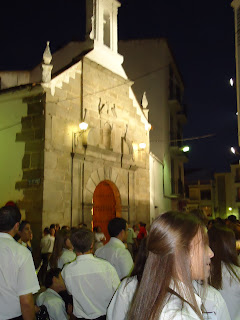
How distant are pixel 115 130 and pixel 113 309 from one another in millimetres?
13340

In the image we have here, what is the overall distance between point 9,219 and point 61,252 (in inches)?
88.7

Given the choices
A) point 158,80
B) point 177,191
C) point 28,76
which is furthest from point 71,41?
point 177,191

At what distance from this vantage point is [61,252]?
5633 millimetres

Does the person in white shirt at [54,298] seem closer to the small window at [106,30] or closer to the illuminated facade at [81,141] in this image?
the illuminated facade at [81,141]

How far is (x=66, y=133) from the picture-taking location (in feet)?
42.8

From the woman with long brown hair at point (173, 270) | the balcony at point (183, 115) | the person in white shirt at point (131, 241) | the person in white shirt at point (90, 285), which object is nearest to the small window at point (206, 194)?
the balcony at point (183, 115)

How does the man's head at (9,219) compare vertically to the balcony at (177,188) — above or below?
below

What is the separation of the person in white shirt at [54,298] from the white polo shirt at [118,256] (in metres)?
0.72

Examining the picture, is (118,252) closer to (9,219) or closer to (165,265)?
(9,219)

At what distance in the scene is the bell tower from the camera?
15.4 metres

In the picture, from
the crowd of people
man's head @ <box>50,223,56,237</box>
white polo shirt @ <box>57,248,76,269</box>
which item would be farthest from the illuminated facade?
the crowd of people

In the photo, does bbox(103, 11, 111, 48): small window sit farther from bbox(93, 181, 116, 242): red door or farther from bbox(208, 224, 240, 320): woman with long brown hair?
bbox(208, 224, 240, 320): woman with long brown hair

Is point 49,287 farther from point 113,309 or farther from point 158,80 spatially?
point 158,80

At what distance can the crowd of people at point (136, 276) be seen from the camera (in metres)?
1.68
